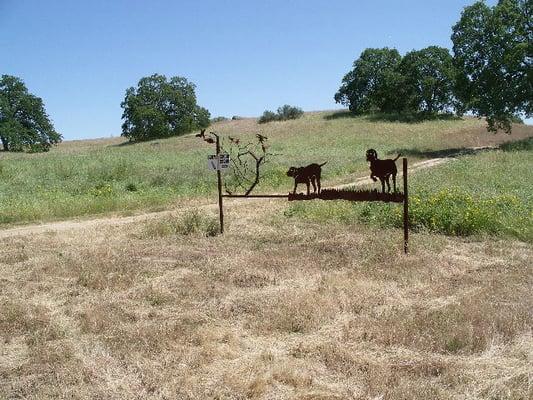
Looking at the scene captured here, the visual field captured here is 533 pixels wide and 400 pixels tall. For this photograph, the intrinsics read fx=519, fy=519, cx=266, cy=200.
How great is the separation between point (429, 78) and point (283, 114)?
20572 millimetres

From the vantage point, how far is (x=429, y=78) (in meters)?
62.6

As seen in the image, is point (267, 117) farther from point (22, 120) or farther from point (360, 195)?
point (360, 195)

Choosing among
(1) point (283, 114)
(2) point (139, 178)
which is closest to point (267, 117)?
(1) point (283, 114)

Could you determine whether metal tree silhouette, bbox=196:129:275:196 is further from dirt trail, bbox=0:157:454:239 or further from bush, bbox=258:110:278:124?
bush, bbox=258:110:278:124

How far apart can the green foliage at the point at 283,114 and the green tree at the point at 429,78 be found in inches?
614

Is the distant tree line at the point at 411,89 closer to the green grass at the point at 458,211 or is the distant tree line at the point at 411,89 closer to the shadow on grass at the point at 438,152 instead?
the shadow on grass at the point at 438,152

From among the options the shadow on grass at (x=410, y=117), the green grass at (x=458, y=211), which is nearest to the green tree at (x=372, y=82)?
the shadow on grass at (x=410, y=117)

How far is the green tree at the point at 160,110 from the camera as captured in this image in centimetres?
7006

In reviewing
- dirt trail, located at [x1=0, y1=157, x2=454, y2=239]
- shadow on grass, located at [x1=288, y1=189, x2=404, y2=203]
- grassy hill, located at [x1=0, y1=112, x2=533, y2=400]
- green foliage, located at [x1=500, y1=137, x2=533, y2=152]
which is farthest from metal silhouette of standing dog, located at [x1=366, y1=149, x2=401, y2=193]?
green foliage, located at [x1=500, y1=137, x2=533, y2=152]

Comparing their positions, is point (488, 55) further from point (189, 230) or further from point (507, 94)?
point (189, 230)

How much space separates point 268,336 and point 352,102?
70734mm

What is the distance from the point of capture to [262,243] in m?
10.7

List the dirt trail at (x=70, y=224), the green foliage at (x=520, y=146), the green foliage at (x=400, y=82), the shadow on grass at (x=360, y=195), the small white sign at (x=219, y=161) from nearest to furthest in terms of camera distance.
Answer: the shadow on grass at (x=360, y=195)
the small white sign at (x=219, y=161)
the dirt trail at (x=70, y=224)
the green foliage at (x=520, y=146)
the green foliage at (x=400, y=82)

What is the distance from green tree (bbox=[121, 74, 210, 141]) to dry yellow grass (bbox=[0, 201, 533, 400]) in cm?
6168
